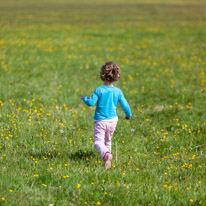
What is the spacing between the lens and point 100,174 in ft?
14.5


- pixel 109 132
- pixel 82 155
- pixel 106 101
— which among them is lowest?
pixel 82 155

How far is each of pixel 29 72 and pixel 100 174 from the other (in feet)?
24.4

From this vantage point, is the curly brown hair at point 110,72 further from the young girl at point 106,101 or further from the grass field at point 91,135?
the grass field at point 91,135

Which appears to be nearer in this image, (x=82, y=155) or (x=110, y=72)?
(x=110, y=72)

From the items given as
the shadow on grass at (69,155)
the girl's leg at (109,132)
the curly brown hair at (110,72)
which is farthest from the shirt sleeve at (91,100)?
the shadow on grass at (69,155)

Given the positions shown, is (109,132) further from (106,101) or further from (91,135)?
(91,135)

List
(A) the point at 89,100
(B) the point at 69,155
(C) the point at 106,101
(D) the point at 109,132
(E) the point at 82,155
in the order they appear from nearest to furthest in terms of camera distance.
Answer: (A) the point at 89,100, (C) the point at 106,101, (D) the point at 109,132, (B) the point at 69,155, (E) the point at 82,155

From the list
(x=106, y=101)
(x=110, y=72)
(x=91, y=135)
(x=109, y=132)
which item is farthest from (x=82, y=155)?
(x=110, y=72)

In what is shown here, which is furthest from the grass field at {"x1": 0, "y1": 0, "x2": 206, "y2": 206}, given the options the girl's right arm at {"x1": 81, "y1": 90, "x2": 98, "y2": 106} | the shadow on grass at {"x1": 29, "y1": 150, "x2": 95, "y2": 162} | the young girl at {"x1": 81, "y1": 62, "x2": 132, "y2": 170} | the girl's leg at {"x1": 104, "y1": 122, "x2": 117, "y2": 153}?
the girl's right arm at {"x1": 81, "y1": 90, "x2": 98, "y2": 106}

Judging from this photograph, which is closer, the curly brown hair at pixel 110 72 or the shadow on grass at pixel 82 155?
the curly brown hair at pixel 110 72

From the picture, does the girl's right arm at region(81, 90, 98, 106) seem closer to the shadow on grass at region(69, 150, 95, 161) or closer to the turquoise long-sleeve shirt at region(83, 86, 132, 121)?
the turquoise long-sleeve shirt at region(83, 86, 132, 121)

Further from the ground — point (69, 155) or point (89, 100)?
point (89, 100)

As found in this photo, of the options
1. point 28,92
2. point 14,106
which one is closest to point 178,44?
point 28,92

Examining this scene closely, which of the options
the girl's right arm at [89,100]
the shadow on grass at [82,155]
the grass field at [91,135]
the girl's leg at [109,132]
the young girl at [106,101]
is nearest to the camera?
the grass field at [91,135]
